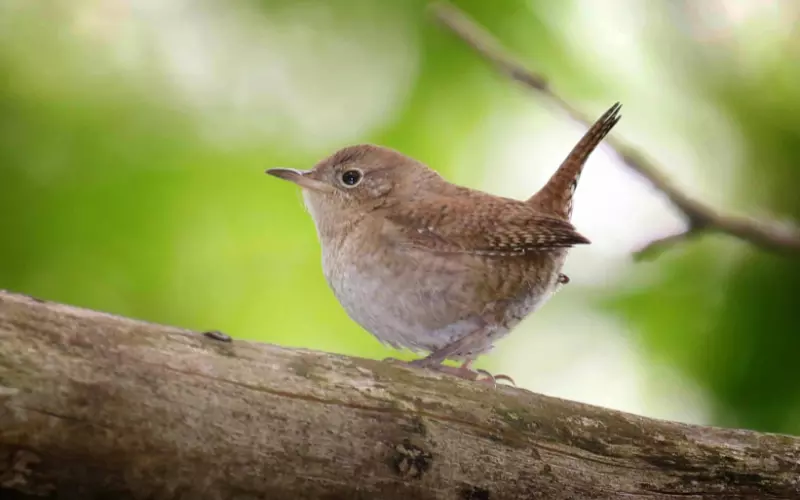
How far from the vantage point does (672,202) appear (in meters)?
2.12

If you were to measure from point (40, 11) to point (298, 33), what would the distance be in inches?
36.4

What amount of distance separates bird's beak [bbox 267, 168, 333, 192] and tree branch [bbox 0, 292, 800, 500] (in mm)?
1221

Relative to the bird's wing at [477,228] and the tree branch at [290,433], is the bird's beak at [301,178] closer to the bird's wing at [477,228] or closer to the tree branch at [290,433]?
the bird's wing at [477,228]

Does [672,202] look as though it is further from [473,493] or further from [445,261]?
[473,493]

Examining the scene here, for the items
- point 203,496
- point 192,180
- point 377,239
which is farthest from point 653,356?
point 203,496

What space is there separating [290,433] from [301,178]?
1.53 m

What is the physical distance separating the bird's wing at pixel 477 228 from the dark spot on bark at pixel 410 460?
1093 millimetres

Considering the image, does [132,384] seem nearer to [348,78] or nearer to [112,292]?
[112,292]

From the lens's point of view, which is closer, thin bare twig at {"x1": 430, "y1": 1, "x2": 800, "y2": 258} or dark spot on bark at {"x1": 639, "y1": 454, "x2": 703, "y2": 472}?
dark spot on bark at {"x1": 639, "y1": 454, "x2": 703, "y2": 472}

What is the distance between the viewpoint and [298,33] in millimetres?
3234

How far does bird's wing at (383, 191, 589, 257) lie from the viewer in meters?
2.52

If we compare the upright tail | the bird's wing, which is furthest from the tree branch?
the upright tail

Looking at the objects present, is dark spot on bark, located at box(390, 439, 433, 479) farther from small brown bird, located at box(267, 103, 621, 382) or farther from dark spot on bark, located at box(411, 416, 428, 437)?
small brown bird, located at box(267, 103, 621, 382)

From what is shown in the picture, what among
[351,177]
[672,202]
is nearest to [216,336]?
[672,202]
